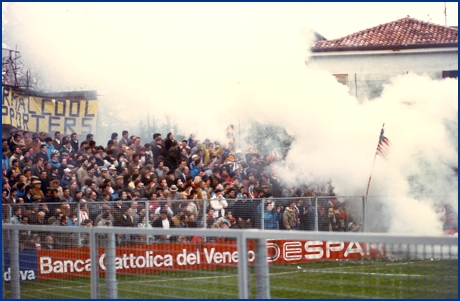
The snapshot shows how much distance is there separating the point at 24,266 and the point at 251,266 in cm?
326

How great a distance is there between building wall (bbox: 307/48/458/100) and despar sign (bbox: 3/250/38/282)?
51.4 feet

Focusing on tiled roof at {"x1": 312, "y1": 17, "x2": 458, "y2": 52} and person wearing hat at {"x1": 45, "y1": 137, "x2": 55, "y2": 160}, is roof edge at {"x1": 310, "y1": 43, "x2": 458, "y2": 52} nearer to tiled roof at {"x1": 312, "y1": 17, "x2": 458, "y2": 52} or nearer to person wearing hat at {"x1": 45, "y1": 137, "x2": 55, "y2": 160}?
tiled roof at {"x1": 312, "y1": 17, "x2": 458, "y2": 52}

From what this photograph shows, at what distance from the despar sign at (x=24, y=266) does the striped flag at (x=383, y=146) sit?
15.1 meters

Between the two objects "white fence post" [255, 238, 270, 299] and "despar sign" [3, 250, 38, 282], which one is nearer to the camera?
"white fence post" [255, 238, 270, 299]

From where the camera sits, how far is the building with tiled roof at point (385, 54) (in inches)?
859

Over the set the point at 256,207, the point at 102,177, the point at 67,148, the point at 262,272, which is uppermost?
the point at 67,148

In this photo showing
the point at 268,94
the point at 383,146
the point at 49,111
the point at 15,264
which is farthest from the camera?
the point at 268,94

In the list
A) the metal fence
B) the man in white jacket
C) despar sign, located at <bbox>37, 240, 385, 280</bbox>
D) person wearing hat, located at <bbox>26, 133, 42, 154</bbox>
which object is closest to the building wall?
the man in white jacket

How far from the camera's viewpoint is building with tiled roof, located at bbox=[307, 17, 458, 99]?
21812 mm

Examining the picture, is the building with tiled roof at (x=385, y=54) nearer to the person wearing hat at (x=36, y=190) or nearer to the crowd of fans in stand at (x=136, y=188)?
the crowd of fans in stand at (x=136, y=188)

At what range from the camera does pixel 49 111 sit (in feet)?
55.5

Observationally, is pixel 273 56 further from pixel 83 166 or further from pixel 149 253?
pixel 149 253

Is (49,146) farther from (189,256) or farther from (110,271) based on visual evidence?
(189,256)

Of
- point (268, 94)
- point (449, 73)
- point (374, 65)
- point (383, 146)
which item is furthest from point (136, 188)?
point (449, 73)
